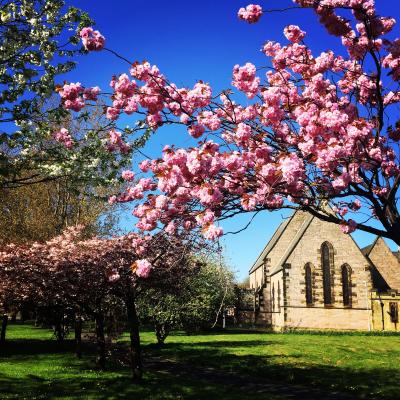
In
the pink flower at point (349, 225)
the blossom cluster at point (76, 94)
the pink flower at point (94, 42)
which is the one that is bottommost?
the pink flower at point (349, 225)

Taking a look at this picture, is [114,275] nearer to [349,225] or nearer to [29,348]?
[349,225]

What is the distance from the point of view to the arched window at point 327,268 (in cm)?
4375

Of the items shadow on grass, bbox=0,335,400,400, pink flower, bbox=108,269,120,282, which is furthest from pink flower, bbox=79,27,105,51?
shadow on grass, bbox=0,335,400,400

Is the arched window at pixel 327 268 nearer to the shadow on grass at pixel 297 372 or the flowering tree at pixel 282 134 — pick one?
the shadow on grass at pixel 297 372

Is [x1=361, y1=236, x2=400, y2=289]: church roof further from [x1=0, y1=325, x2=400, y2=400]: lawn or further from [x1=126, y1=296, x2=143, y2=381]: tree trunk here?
[x1=126, y1=296, x2=143, y2=381]: tree trunk

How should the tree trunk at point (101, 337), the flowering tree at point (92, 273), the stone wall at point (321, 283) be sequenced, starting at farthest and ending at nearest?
the stone wall at point (321, 283) → the tree trunk at point (101, 337) → the flowering tree at point (92, 273)

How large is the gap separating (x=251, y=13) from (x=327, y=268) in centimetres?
3945

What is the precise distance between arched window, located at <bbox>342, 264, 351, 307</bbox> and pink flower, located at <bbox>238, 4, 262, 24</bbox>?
1562 inches

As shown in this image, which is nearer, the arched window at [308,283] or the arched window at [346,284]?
the arched window at [308,283]

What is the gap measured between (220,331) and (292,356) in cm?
2375

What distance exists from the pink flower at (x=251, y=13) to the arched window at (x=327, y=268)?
38973 millimetres

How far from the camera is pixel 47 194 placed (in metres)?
33.8

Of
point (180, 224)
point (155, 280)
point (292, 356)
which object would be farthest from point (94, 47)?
point (292, 356)

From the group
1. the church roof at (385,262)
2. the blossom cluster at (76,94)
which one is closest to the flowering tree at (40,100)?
the blossom cluster at (76,94)
